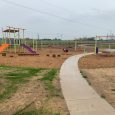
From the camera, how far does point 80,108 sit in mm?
9086

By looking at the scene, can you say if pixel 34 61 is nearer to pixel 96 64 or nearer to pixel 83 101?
pixel 96 64

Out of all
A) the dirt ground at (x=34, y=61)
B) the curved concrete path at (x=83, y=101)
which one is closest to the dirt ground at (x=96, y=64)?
the dirt ground at (x=34, y=61)

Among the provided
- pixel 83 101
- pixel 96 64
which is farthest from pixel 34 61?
pixel 83 101

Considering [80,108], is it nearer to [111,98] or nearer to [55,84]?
[111,98]

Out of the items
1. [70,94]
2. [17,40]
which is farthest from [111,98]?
[17,40]

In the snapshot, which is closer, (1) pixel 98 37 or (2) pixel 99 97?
(2) pixel 99 97

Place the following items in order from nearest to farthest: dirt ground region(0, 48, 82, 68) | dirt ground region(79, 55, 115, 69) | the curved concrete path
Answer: the curved concrete path, dirt ground region(79, 55, 115, 69), dirt ground region(0, 48, 82, 68)

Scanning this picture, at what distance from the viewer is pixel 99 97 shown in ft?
35.8

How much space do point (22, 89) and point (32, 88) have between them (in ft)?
1.48

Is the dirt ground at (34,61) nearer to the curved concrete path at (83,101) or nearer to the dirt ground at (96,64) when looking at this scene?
the dirt ground at (96,64)

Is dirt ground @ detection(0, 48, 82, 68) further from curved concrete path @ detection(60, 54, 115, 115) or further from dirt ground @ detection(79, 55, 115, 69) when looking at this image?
curved concrete path @ detection(60, 54, 115, 115)

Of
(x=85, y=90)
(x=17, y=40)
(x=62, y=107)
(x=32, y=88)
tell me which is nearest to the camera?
(x=62, y=107)

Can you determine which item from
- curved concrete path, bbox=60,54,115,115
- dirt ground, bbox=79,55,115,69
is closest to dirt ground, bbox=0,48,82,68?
dirt ground, bbox=79,55,115,69

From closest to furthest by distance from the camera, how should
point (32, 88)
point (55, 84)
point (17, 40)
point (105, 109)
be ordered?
point (105, 109), point (32, 88), point (55, 84), point (17, 40)
